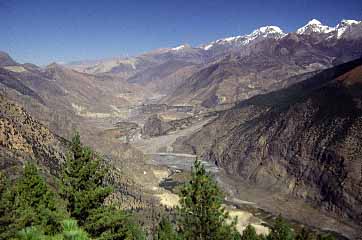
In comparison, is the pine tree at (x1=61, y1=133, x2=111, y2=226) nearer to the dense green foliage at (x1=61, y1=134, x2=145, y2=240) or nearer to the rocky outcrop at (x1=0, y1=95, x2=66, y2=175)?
the dense green foliage at (x1=61, y1=134, x2=145, y2=240)

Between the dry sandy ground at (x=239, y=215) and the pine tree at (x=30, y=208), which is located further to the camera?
the dry sandy ground at (x=239, y=215)

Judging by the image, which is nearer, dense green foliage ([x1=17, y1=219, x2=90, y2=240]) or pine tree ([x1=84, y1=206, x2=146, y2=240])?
dense green foliage ([x1=17, y1=219, x2=90, y2=240])

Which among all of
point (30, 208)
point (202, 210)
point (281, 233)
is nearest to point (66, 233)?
point (30, 208)

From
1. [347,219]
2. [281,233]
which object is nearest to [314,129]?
[347,219]

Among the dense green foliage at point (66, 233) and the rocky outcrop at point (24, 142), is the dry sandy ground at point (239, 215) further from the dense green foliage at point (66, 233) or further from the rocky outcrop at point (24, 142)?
the dense green foliage at point (66, 233)

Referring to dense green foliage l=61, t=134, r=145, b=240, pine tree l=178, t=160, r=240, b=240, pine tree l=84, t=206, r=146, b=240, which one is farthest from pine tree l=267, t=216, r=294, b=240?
pine tree l=84, t=206, r=146, b=240

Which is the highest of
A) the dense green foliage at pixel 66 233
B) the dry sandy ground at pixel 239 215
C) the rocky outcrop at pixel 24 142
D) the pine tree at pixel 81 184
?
the dense green foliage at pixel 66 233

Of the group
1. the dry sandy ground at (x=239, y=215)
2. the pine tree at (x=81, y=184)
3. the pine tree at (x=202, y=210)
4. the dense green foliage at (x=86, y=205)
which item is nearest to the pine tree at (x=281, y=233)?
the dense green foliage at (x=86, y=205)

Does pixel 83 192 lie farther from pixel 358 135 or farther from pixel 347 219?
pixel 358 135
